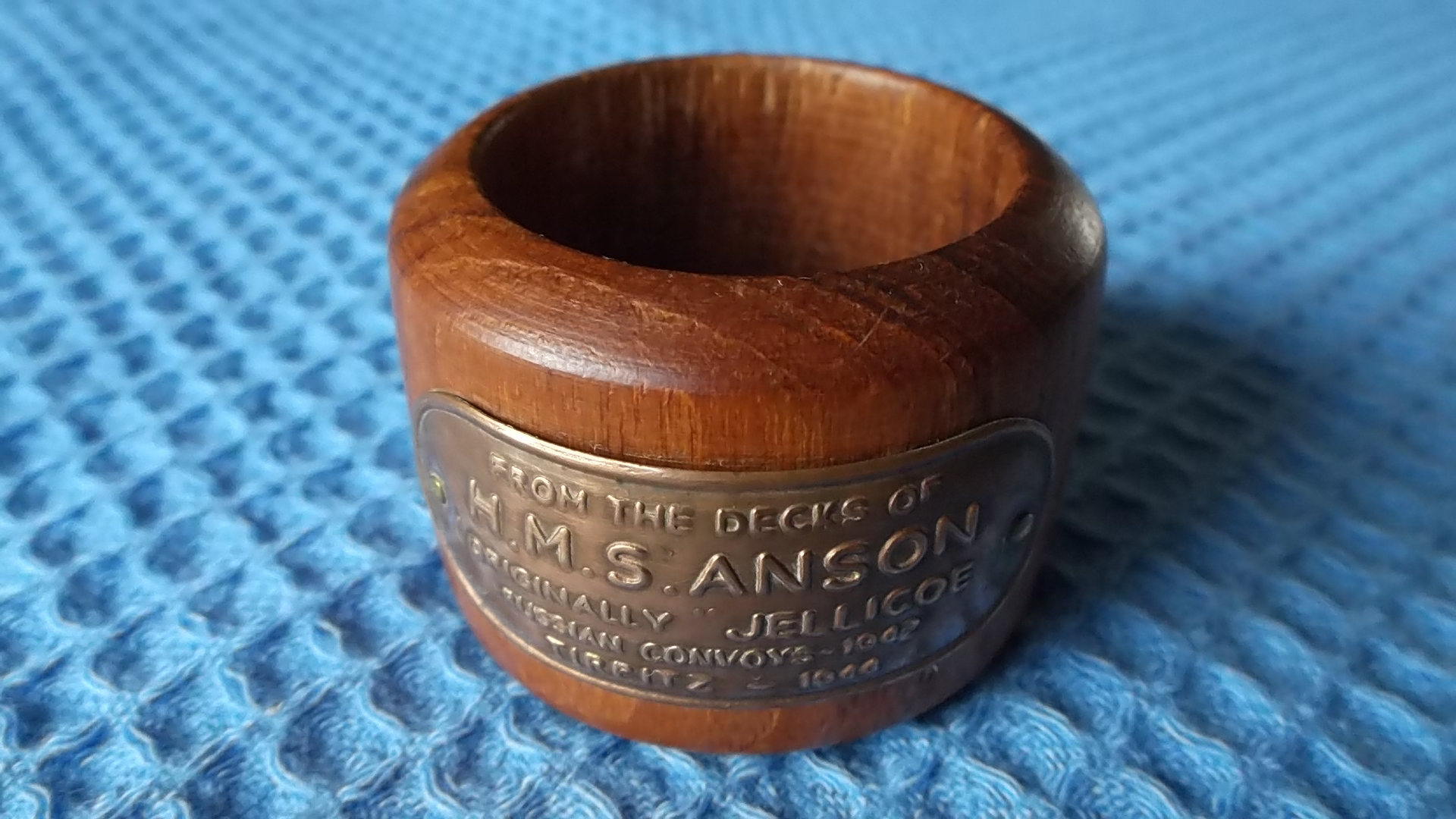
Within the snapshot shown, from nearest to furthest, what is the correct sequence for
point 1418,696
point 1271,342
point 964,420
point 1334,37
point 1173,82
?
point 964,420
point 1418,696
point 1271,342
point 1173,82
point 1334,37

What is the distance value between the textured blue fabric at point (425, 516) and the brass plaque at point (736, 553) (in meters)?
0.06

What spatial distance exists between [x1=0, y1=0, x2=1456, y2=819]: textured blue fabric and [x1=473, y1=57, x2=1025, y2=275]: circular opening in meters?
0.15

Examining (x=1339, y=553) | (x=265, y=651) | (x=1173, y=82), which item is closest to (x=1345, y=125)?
(x=1173, y=82)

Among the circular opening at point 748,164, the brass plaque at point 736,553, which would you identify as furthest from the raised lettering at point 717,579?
the circular opening at point 748,164

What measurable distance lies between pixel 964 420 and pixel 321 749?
249 mm

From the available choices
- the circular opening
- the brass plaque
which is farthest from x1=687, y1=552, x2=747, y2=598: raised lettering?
the circular opening

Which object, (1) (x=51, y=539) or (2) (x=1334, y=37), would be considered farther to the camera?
(2) (x=1334, y=37)

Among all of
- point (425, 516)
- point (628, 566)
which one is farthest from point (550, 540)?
point (425, 516)

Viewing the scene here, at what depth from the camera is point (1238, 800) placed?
1.28 feet

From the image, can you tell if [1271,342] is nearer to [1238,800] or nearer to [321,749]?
[1238,800]

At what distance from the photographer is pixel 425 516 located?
1.67 ft

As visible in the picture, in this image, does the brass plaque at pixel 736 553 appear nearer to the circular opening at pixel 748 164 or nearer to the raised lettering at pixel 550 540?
the raised lettering at pixel 550 540

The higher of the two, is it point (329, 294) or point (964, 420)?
point (964, 420)

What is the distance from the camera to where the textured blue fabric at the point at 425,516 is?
15.7 inches
